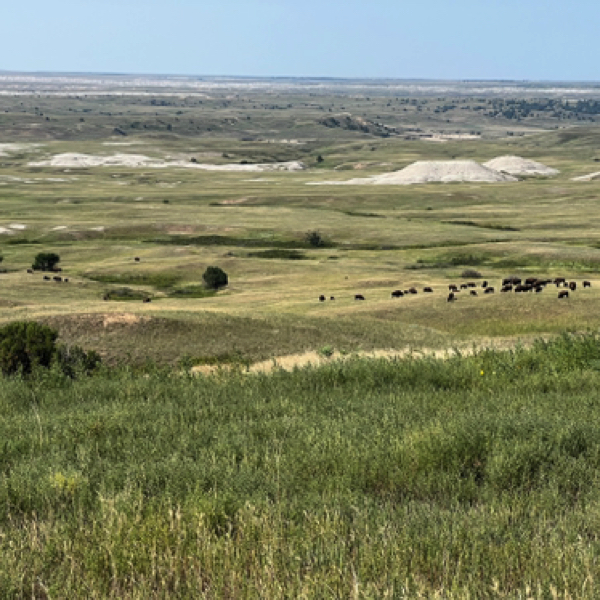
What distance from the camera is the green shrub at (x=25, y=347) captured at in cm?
2720

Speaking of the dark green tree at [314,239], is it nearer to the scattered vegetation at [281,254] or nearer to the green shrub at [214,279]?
the scattered vegetation at [281,254]

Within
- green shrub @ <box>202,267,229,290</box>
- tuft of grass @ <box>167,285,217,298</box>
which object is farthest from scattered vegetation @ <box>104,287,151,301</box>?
green shrub @ <box>202,267,229,290</box>

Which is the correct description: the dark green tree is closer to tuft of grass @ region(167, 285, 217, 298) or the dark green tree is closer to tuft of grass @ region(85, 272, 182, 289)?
tuft of grass @ region(85, 272, 182, 289)

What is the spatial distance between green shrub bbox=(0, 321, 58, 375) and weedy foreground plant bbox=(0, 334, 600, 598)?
13.9 metres

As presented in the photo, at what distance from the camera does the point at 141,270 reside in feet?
282

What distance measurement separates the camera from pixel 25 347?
27625 mm

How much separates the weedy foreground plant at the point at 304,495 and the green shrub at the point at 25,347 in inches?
549

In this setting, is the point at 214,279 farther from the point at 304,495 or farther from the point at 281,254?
the point at 304,495

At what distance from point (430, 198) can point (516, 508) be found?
162 metres

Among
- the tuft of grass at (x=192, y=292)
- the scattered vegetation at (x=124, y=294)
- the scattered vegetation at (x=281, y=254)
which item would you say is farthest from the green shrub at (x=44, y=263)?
the scattered vegetation at (x=281, y=254)

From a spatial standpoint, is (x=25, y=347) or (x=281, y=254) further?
(x=281, y=254)

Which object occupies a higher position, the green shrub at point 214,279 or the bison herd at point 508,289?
the bison herd at point 508,289

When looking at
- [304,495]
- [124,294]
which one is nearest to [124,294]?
[124,294]

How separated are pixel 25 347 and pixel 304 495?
22.3 m
